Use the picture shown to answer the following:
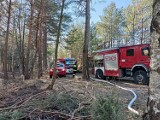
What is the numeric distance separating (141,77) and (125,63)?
184 cm

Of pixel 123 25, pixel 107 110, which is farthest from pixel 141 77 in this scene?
pixel 123 25

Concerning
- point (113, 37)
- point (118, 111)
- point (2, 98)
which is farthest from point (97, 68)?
point (113, 37)

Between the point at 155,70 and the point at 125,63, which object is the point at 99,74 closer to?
the point at 125,63

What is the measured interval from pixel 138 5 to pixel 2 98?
28.2 meters

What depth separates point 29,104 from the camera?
222 inches

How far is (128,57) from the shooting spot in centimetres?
1594

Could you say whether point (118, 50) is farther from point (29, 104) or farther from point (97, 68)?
point (29, 104)

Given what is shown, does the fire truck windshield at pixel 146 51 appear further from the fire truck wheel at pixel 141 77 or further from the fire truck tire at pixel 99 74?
the fire truck tire at pixel 99 74

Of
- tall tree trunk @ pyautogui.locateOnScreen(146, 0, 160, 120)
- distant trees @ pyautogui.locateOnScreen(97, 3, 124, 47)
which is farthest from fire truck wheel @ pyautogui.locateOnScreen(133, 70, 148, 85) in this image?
distant trees @ pyautogui.locateOnScreen(97, 3, 124, 47)

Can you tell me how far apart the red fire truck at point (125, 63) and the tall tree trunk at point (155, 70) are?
10676mm

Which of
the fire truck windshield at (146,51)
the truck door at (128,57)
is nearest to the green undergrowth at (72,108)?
the fire truck windshield at (146,51)

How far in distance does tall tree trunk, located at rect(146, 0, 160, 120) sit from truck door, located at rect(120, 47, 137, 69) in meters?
12.8

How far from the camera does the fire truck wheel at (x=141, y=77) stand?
14523 millimetres

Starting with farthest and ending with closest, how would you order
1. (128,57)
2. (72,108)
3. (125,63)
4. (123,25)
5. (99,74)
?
(123,25)
(99,74)
(125,63)
(128,57)
(72,108)
